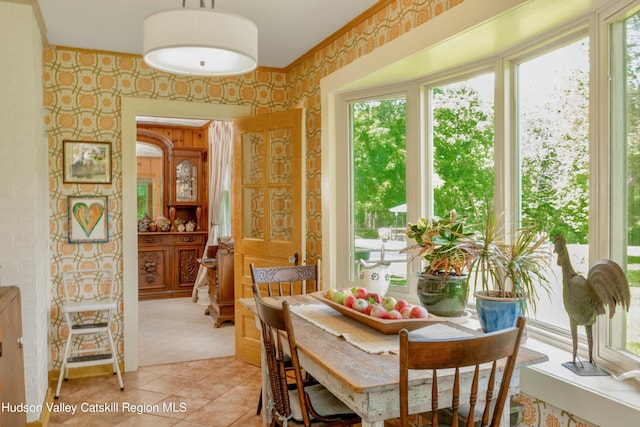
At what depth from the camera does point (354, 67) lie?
10.3ft

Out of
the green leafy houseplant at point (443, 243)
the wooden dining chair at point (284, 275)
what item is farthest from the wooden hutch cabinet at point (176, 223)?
the green leafy houseplant at point (443, 243)

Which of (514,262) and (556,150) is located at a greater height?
(556,150)

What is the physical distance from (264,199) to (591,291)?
2.71 meters

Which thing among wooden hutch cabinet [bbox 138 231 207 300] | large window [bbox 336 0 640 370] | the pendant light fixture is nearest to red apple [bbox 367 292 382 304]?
large window [bbox 336 0 640 370]

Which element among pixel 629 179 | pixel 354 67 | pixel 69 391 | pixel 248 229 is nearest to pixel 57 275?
pixel 69 391

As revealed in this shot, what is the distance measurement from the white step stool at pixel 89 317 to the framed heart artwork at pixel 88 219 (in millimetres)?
270

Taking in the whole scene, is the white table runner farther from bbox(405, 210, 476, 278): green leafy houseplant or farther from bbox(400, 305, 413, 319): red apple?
bbox(405, 210, 476, 278): green leafy houseplant

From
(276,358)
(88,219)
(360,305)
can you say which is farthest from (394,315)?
(88,219)

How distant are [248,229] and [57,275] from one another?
1549 millimetres

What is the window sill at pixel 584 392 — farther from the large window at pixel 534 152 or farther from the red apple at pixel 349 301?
the red apple at pixel 349 301

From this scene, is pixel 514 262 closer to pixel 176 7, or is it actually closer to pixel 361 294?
pixel 361 294

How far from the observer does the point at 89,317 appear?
380 cm

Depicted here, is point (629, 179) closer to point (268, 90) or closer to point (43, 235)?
point (268, 90)

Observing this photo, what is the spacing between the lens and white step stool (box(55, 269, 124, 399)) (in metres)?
3.51
